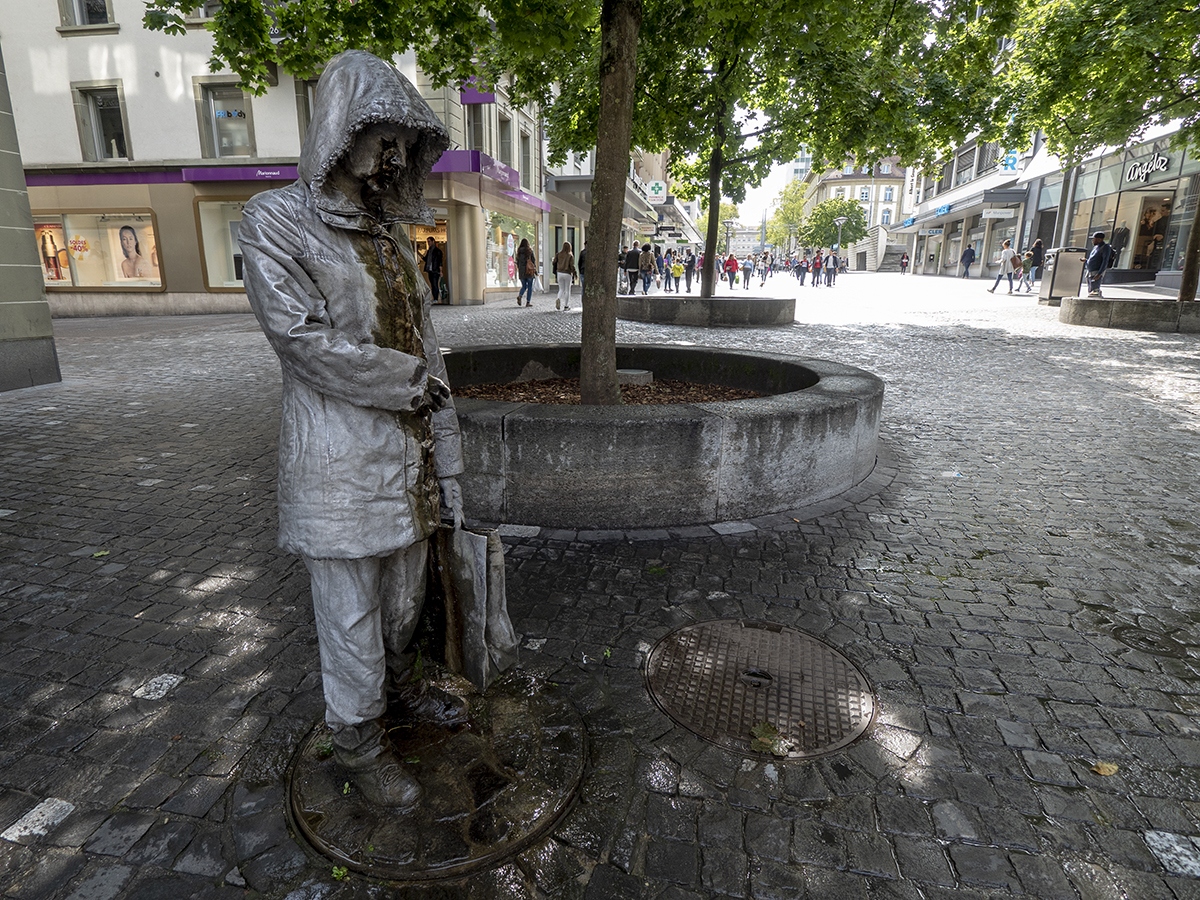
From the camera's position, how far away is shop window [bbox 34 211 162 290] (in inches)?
855

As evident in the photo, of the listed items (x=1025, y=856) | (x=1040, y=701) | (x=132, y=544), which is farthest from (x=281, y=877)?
(x=132, y=544)

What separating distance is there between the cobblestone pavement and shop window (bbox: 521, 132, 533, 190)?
24.8 meters

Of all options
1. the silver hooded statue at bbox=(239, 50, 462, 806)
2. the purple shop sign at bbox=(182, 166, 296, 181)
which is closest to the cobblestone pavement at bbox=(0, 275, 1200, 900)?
the silver hooded statue at bbox=(239, 50, 462, 806)

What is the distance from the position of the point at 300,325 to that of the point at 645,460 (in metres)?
2.95

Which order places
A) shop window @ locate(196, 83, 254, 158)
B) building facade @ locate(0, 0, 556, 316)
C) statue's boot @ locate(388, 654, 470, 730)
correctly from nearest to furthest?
statue's boot @ locate(388, 654, 470, 730)
building facade @ locate(0, 0, 556, 316)
shop window @ locate(196, 83, 254, 158)

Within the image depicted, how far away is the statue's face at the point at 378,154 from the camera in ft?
6.48

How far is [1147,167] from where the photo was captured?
25812mm

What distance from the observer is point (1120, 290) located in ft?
81.0

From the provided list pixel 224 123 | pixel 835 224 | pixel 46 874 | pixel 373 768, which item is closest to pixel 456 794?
pixel 373 768

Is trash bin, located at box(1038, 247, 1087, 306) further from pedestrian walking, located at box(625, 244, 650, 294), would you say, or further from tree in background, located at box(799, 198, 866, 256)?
tree in background, located at box(799, 198, 866, 256)

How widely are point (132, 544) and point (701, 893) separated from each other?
402 cm

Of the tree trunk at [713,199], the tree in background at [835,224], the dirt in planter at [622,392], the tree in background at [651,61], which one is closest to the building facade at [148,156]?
the tree trunk at [713,199]

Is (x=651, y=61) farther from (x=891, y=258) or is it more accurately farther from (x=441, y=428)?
(x=891, y=258)

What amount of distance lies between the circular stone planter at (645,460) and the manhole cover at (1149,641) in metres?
2.05
